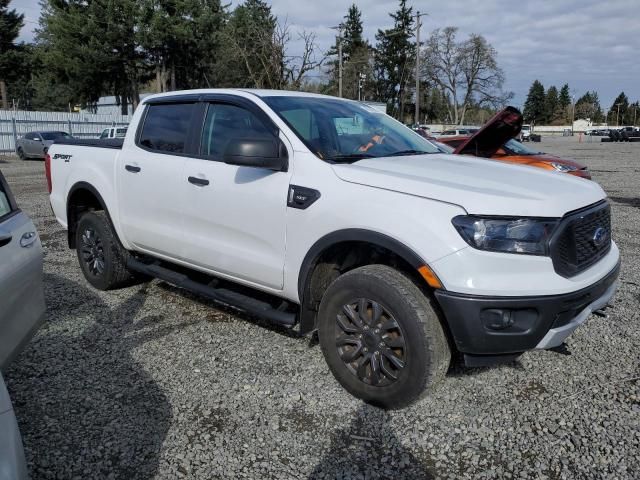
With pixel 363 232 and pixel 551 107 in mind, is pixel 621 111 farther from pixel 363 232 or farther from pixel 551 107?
pixel 363 232

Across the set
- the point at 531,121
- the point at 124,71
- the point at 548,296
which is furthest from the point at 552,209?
the point at 531,121

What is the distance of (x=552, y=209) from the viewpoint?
284cm

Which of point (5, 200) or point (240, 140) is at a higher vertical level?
point (240, 140)

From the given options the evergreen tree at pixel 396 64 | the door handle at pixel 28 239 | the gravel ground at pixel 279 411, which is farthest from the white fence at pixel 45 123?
the evergreen tree at pixel 396 64

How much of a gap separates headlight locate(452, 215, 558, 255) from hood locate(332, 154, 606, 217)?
0.04 m

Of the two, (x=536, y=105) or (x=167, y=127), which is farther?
(x=536, y=105)

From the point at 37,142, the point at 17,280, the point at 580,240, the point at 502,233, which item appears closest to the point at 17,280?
the point at 17,280

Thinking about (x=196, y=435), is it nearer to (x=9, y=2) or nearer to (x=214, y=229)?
(x=214, y=229)

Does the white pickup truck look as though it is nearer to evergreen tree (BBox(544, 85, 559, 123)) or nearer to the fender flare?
the fender flare

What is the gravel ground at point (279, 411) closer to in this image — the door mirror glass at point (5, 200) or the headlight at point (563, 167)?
the door mirror glass at point (5, 200)

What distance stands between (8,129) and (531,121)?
115268 millimetres

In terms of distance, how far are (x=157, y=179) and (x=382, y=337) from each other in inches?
92.3

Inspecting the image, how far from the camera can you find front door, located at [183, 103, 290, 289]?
3574mm

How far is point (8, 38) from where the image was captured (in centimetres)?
4300
